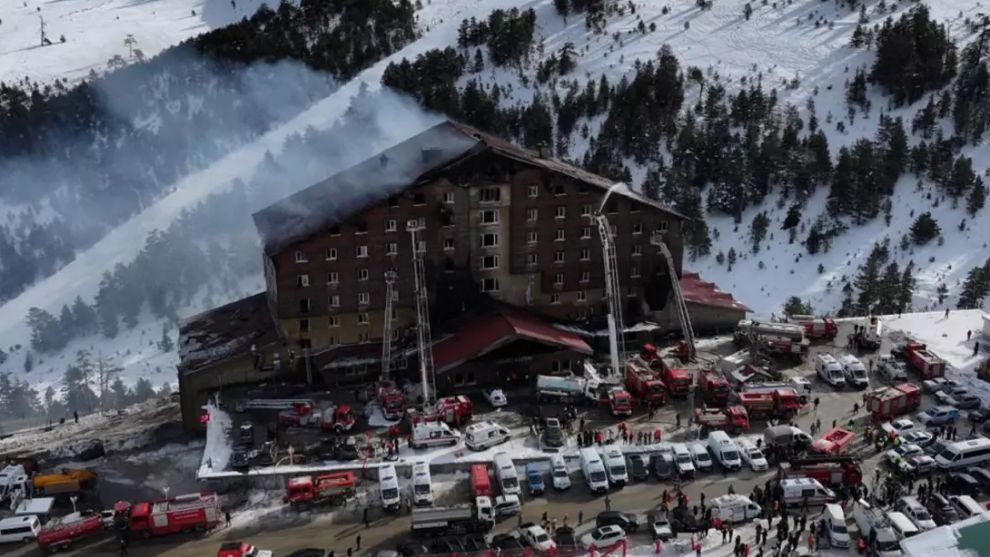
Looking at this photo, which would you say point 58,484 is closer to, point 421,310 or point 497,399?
point 421,310

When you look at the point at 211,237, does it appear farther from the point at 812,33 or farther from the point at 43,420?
the point at 812,33

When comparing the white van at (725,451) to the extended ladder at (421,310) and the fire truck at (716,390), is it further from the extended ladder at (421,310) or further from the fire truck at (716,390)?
the extended ladder at (421,310)

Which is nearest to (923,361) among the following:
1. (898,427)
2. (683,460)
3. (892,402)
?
(892,402)

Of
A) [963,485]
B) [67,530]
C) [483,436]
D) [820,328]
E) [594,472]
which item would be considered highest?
[820,328]

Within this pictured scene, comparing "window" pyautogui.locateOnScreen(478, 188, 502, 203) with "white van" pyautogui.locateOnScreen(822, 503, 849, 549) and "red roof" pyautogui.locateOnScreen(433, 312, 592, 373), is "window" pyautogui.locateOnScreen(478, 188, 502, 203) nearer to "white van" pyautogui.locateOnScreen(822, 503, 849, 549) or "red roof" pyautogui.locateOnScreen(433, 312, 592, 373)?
"red roof" pyautogui.locateOnScreen(433, 312, 592, 373)

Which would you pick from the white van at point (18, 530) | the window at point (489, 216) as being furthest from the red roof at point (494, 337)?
the white van at point (18, 530)

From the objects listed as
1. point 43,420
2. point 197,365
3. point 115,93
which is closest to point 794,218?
point 197,365
